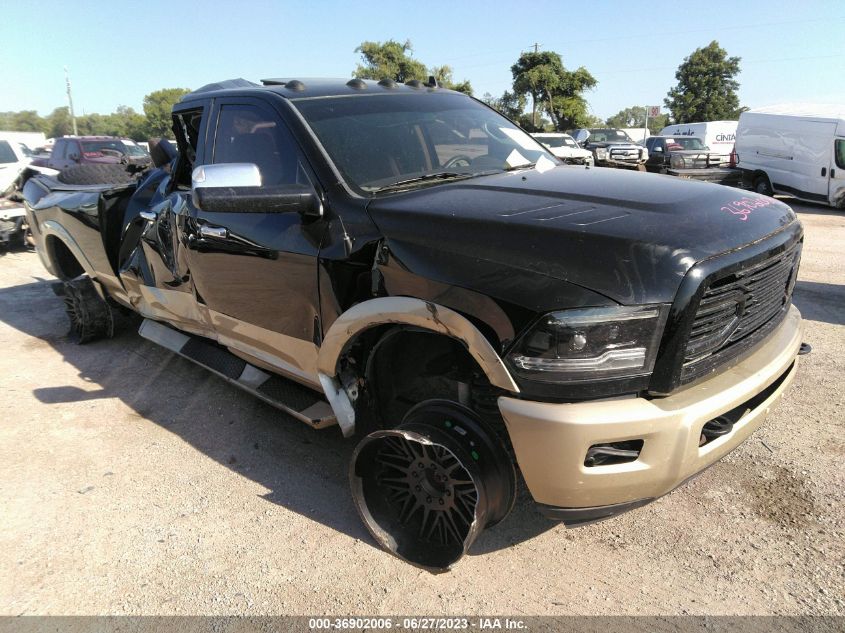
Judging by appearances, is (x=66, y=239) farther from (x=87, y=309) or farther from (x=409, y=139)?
(x=409, y=139)

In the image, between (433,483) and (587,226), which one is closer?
(587,226)

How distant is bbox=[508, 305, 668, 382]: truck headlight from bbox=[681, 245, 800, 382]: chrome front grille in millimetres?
180

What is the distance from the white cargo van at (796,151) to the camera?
511 inches

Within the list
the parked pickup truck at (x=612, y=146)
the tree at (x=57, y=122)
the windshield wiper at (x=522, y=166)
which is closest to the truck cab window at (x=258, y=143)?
the windshield wiper at (x=522, y=166)

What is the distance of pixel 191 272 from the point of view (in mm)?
3770

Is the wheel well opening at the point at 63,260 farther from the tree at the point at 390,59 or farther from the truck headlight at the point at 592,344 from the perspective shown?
the tree at the point at 390,59

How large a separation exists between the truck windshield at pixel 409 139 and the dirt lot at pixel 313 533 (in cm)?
168

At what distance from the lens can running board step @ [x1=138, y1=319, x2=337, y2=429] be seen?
10.3 feet

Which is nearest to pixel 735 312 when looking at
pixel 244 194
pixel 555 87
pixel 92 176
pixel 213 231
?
pixel 244 194

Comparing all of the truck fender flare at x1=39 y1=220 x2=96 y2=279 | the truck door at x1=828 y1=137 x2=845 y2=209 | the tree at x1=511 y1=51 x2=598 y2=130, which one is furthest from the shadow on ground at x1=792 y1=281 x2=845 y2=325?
the tree at x1=511 y1=51 x2=598 y2=130

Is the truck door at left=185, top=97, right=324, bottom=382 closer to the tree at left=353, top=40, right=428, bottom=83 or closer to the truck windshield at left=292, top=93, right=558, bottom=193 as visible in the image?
the truck windshield at left=292, top=93, right=558, bottom=193

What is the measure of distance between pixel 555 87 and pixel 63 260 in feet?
144

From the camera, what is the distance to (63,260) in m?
6.05

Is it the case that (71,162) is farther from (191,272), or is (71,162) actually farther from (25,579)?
(25,579)
